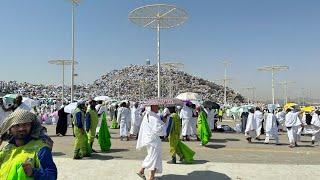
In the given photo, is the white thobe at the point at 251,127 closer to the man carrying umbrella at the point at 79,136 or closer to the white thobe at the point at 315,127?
the white thobe at the point at 315,127

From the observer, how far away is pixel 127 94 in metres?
124

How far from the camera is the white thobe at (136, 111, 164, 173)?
8562 mm

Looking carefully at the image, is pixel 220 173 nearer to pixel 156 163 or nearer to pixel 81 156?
pixel 156 163

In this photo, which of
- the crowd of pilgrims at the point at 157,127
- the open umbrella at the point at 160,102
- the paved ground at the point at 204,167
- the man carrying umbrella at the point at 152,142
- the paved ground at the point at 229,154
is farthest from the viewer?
the paved ground at the point at 229,154

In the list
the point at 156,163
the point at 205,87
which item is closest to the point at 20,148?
the point at 156,163

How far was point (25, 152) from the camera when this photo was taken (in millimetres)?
3607

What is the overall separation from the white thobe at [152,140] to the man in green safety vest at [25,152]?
4.99 m

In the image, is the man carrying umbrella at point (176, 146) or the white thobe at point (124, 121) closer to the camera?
the man carrying umbrella at point (176, 146)

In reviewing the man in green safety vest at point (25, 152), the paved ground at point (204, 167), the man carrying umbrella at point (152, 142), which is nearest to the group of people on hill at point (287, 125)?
the paved ground at point (204, 167)

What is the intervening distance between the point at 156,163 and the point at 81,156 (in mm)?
3334

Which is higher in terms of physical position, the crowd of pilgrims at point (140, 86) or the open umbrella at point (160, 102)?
the crowd of pilgrims at point (140, 86)

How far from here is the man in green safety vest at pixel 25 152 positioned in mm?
3539

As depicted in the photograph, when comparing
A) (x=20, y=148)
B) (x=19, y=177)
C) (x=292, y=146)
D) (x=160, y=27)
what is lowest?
(x=292, y=146)

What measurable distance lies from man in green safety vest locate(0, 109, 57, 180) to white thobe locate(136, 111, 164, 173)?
16.4 feet
